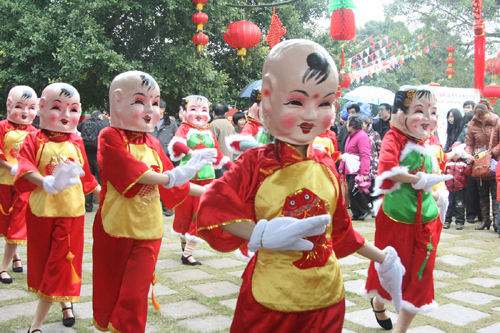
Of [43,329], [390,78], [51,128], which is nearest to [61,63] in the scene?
[51,128]

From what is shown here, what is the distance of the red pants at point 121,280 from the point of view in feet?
9.11

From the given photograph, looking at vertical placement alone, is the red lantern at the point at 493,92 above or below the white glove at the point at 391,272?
above

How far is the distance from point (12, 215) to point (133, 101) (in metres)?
2.76

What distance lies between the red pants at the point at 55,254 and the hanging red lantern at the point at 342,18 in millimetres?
5988

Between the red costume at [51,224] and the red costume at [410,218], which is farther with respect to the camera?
the red costume at [51,224]

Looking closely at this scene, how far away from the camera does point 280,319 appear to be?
1905 millimetres

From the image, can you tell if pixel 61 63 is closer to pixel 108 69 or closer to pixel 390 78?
pixel 108 69

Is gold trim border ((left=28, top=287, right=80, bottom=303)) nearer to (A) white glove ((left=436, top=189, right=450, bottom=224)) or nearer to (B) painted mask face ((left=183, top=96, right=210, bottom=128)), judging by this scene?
(B) painted mask face ((left=183, top=96, right=210, bottom=128))

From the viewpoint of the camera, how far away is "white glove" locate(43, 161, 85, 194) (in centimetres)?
326

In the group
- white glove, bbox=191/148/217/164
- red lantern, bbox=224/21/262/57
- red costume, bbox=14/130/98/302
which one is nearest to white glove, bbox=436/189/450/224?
white glove, bbox=191/148/217/164

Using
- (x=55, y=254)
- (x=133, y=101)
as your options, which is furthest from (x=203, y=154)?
(x=55, y=254)

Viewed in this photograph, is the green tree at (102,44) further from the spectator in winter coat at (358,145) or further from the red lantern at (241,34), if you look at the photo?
the spectator in winter coat at (358,145)

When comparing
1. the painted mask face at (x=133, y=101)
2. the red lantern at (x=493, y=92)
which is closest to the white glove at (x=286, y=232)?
the painted mask face at (x=133, y=101)

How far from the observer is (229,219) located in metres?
1.92
